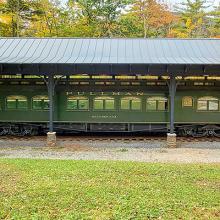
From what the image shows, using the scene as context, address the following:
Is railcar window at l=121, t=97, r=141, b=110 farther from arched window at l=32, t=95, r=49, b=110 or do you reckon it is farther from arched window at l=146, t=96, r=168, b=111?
arched window at l=32, t=95, r=49, b=110

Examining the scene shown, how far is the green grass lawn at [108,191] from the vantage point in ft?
28.8

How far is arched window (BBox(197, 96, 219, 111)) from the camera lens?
2295 centimetres

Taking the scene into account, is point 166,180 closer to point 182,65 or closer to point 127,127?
point 182,65

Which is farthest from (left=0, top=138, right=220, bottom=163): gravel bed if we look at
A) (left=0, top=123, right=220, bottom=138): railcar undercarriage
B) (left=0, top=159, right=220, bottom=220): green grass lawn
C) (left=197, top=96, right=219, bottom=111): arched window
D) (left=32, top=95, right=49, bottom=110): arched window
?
(left=0, top=159, right=220, bottom=220): green grass lawn

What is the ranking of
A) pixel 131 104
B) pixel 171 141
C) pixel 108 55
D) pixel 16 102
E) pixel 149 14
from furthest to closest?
pixel 149 14, pixel 16 102, pixel 131 104, pixel 108 55, pixel 171 141

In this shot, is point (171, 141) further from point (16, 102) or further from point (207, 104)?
point (16, 102)

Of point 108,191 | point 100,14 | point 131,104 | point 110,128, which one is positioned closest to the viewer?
point 108,191

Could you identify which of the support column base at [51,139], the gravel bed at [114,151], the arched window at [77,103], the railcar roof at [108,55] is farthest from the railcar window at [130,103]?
the support column base at [51,139]

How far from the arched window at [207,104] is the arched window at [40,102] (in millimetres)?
9552

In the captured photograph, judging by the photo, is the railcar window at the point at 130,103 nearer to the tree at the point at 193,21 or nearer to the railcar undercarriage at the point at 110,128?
the railcar undercarriage at the point at 110,128

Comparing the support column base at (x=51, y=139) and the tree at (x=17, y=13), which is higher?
the tree at (x=17, y=13)

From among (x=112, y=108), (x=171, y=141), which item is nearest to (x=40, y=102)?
(x=112, y=108)

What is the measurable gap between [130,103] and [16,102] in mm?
7287

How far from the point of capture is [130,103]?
75.8ft
